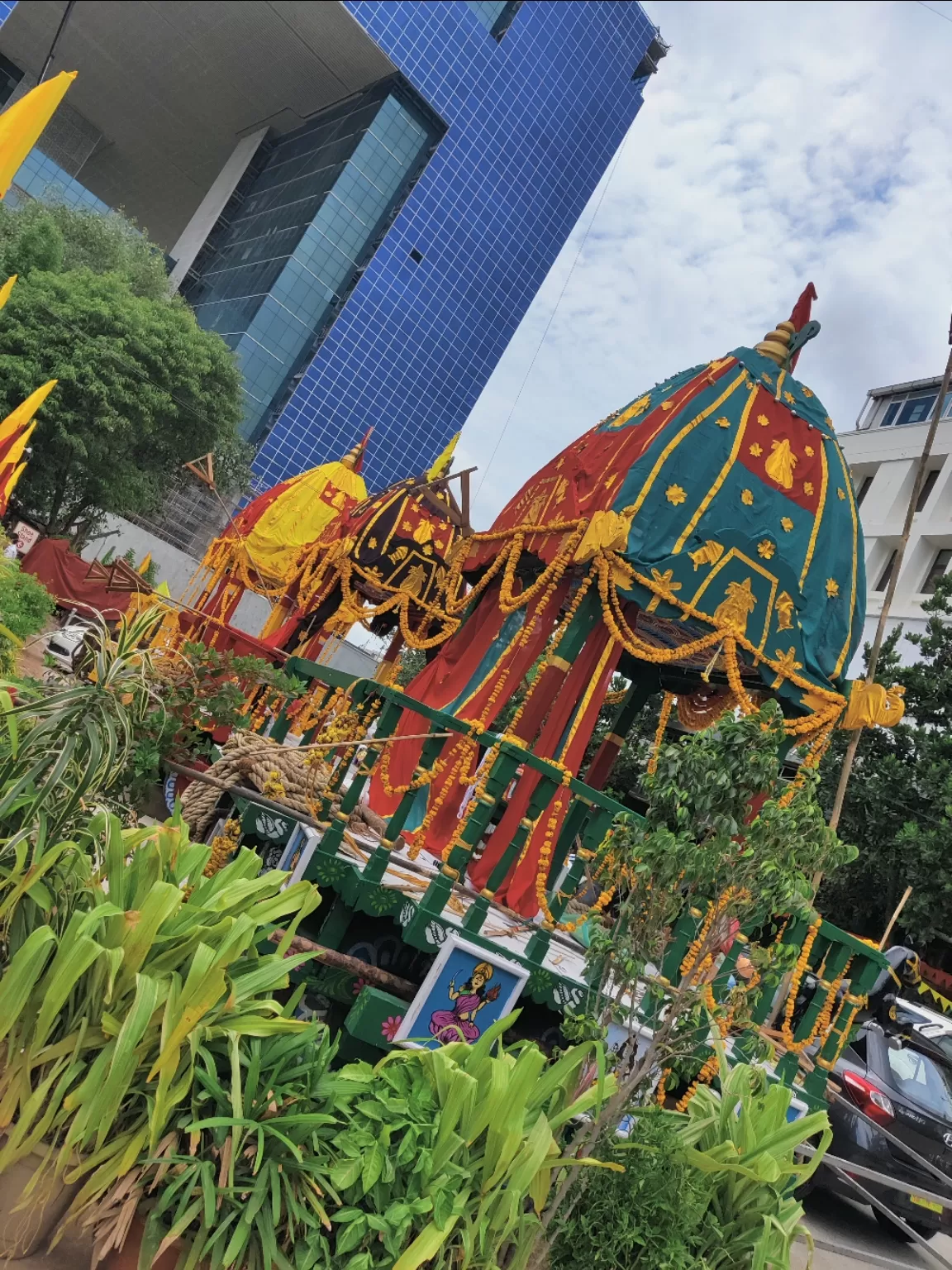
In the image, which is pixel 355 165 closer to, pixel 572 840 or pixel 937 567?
pixel 937 567

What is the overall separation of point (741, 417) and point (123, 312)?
1953 centimetres

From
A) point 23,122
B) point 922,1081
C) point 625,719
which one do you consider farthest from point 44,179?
point 922,1081

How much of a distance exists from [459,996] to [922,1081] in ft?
15.8

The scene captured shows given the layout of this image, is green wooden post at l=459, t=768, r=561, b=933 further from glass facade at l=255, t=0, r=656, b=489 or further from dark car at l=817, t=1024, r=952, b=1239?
glass facade at l=255, t=0, r=656, b=489

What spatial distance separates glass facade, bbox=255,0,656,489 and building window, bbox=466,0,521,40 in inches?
4.2

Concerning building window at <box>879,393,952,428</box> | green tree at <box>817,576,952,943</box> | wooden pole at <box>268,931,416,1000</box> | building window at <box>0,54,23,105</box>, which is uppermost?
building window at <box>0,54,23,105</box>

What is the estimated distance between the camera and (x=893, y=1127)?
239 inches

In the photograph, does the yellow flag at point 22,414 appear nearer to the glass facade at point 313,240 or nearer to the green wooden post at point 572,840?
the green wooden post at point 572,840

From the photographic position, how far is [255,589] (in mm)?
11289

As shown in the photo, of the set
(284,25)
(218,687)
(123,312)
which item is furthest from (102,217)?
(218,687)

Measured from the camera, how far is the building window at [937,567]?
65.3ft

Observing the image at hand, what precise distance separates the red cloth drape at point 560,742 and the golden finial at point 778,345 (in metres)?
2.47

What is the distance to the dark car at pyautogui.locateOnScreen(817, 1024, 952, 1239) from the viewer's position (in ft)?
19.3

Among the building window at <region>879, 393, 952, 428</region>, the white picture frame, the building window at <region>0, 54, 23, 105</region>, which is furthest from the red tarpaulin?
the building window at <region>0, 54, 23, 105</region>
